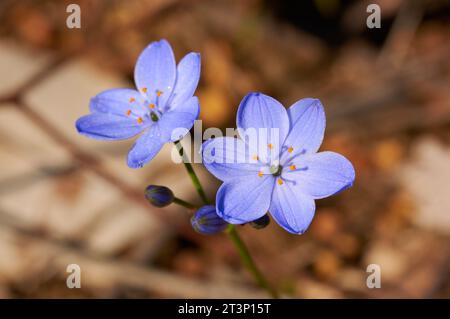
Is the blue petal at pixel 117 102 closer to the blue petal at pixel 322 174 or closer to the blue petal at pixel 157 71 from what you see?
the blue petal at pixel 157 71

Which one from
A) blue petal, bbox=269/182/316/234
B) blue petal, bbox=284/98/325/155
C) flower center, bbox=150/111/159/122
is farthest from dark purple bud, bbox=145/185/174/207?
blue petal, bbox=284/98/325/155

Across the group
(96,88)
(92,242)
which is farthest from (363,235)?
(96,88)

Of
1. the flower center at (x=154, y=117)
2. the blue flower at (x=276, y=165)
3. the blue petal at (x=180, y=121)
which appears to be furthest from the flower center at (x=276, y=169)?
the flower center at (x=154, y=117)

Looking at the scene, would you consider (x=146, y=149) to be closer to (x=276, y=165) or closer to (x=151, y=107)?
(x=151, y=107)

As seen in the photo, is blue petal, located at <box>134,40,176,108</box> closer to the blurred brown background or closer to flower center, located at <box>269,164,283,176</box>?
flower center, located at <box>269,164,283,176</box>

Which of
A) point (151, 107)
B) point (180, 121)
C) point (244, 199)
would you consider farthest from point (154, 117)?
point (244, 199)
